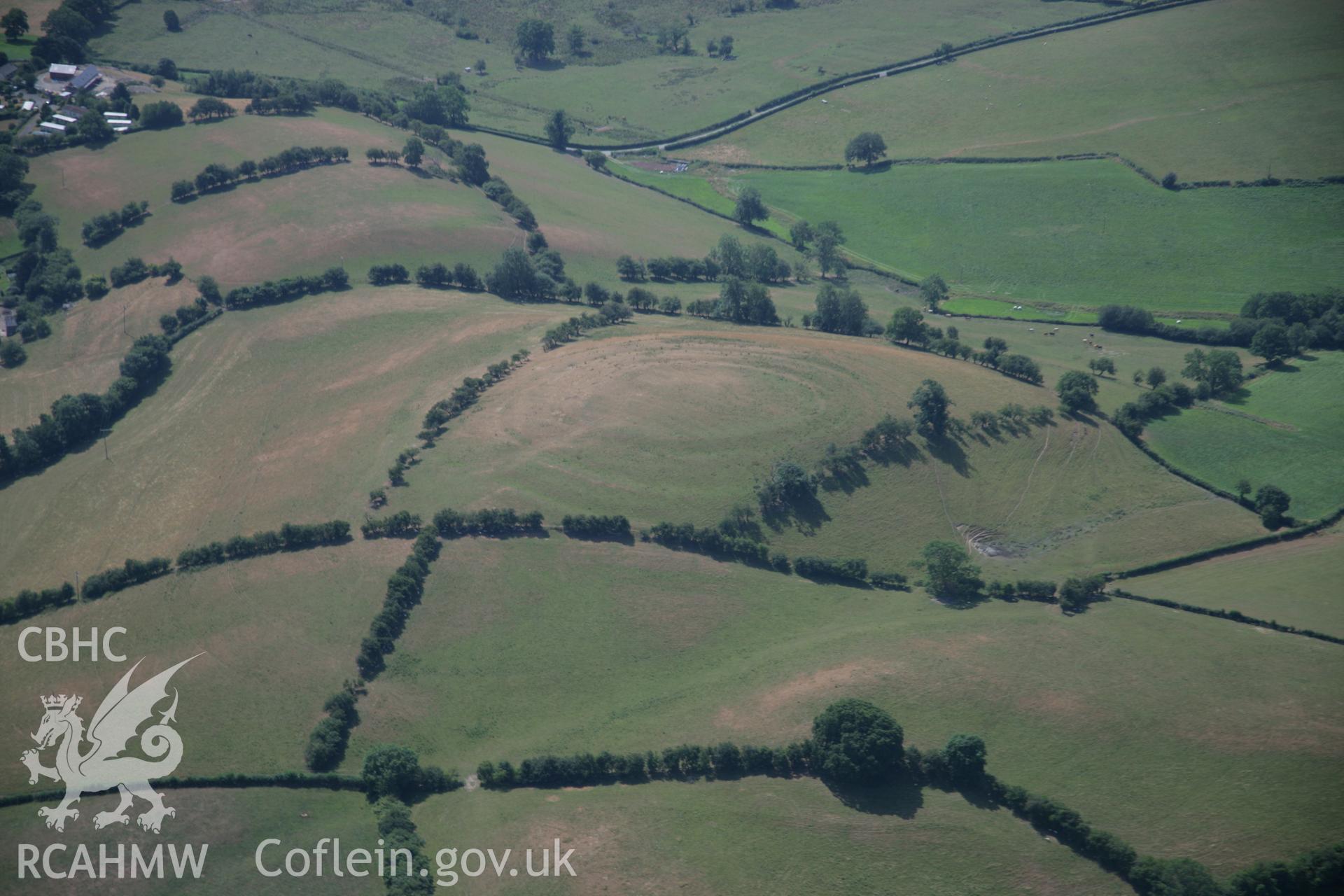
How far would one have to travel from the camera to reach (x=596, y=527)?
129 m

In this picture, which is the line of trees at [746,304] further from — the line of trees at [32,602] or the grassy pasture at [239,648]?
the line of trees at [32,602]

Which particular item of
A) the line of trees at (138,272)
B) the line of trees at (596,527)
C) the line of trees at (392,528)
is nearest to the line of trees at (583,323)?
the line of trees at (596,527)

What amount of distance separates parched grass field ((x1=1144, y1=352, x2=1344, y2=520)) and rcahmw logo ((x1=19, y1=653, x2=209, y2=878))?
141133 millimetres

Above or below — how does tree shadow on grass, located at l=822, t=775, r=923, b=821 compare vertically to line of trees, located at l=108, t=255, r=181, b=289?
below

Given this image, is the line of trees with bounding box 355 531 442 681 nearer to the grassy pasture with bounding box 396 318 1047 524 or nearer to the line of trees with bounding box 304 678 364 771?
the line of trees with bounding box 304 678 364 771

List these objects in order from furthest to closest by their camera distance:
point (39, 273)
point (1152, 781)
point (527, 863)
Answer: point (39, 273) < point (1152, 781) < point (527, 863)

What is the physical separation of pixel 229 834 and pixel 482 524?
49.9 metres

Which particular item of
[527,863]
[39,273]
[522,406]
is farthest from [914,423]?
[39,273]

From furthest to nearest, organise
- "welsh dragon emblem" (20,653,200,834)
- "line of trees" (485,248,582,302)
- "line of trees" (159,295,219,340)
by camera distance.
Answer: "line of trees" (485,248,582,302) < "line of trees" (159,295,219,340) < "welsh dragon emblem" (20,653,200,834)

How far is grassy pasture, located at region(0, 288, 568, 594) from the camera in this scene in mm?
131875

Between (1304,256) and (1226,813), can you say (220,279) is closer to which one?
(1226,813)

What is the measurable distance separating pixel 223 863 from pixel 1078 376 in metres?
135

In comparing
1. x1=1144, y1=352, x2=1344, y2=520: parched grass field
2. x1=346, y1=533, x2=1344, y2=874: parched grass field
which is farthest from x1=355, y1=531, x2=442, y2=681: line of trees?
x1=1144, y1=352, x2=1344, y2=520: parched grass field

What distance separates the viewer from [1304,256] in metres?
196
